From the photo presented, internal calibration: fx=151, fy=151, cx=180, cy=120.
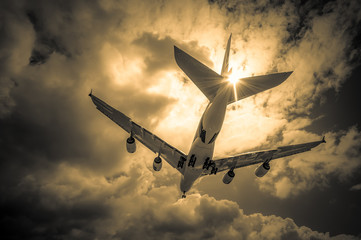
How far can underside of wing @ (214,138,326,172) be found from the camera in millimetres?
13723

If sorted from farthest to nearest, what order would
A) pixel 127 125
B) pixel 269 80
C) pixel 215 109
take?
pixel 127 125, pixel 215 109, pixel 269 80

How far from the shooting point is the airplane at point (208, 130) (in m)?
8.49

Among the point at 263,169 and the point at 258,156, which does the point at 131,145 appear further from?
the point at 258,156

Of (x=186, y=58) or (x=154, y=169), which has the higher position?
(x=186, y=58)

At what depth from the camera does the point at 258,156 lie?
14.8m

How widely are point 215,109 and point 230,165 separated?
8.62 metres

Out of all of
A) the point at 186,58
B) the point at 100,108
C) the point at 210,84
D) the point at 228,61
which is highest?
the point at 228,61

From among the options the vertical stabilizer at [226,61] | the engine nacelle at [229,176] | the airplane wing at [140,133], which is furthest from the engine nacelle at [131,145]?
the engine nacelle at [229,176]

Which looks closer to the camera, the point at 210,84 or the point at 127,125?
the point at 210,84

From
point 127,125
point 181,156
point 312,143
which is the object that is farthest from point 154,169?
point 312,143

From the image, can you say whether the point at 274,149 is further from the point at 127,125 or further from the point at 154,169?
the point at 127,125

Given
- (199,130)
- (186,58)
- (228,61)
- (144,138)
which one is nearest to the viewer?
(186,58)

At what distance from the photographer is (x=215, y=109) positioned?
9.41 metres

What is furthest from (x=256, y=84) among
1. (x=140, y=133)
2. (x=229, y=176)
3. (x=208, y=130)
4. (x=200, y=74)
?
(x=229, y=176)
